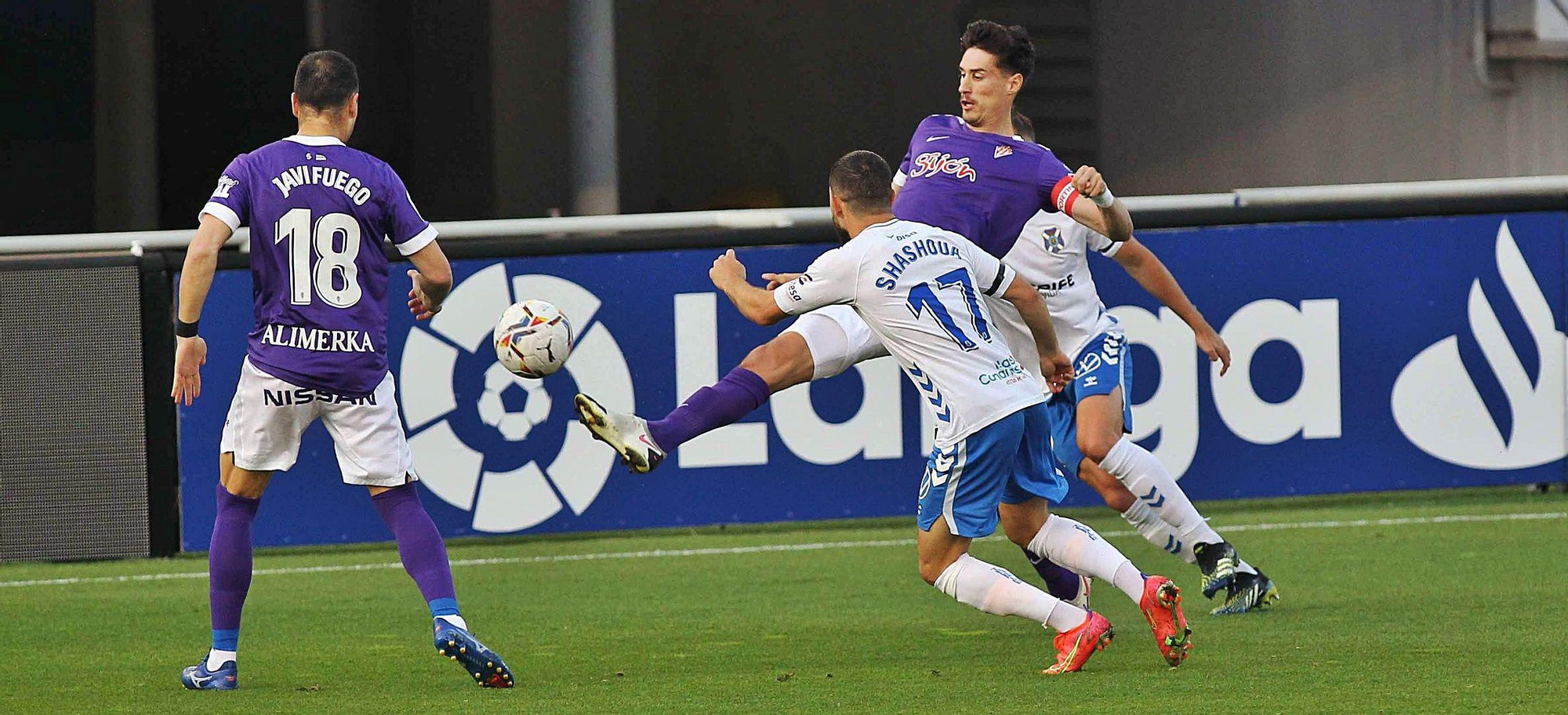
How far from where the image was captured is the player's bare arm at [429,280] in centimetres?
573

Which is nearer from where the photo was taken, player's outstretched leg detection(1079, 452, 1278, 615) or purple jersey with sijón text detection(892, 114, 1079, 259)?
purple jersey with sijón text detection(892, 114, 1079, 259)

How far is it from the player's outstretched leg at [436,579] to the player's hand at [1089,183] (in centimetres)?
203

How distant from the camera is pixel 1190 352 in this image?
31.6ft

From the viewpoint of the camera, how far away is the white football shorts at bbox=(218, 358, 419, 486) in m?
5.70

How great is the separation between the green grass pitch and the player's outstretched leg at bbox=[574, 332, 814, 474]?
661 mm

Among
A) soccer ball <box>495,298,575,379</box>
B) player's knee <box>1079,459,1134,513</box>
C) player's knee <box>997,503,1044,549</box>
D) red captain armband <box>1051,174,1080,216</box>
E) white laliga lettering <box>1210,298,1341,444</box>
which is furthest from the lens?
white laliga lettering <box>1210,298,1341,444</box>

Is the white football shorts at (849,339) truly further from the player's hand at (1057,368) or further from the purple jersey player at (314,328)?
the purple jersey player at (314,328)

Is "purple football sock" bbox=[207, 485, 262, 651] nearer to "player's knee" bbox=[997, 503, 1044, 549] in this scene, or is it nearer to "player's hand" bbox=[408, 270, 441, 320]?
"player's hand" bbox=[408, 270, 441, 320]

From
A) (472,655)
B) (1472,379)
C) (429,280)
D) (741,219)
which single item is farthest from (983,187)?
(1472,379)

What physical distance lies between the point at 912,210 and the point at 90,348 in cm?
444

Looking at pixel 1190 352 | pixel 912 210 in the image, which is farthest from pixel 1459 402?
pixel 912 210

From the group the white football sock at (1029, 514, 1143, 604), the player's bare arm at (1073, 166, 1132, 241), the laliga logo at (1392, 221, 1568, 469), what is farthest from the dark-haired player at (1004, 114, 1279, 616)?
the laliga logo at (1392, 221, 1568, 469)

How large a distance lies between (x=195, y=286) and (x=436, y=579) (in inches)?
40.3

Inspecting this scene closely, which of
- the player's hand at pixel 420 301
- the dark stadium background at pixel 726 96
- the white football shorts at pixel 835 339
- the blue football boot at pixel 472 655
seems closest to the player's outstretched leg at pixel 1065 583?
the white football shorts at pixel 835 339
